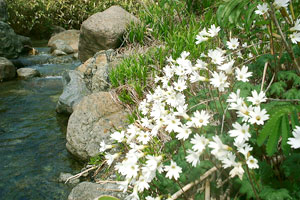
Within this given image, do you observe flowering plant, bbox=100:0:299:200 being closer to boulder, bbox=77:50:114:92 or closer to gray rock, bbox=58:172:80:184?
gray rock, bbox=58:172:80:184

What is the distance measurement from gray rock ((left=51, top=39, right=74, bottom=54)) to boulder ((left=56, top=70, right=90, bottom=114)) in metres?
5.00

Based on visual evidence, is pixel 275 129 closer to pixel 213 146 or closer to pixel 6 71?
pixel 213 146

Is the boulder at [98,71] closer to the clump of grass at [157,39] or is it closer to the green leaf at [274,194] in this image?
the clump of grass at [157,39]

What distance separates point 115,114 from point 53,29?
1023 cm

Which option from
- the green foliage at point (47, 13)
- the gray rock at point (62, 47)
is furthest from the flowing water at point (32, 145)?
the green foliage at point (47, 13)

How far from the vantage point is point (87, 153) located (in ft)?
12.3

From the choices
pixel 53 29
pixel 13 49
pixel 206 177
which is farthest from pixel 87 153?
pixel 53 29

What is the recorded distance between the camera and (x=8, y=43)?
918cm

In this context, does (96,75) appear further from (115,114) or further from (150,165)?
(150,165)

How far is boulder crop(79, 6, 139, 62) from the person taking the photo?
573 cm

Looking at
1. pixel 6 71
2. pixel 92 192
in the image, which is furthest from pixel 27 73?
pixel 92 192

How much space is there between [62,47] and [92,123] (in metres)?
7.10

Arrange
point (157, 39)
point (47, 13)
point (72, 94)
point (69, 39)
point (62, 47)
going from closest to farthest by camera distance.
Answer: point (157, 39)
point (72, 94)
point (62, 47)
point (69, 39)
point (47, 13)

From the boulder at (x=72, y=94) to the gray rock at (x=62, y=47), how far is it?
5.00 meters
